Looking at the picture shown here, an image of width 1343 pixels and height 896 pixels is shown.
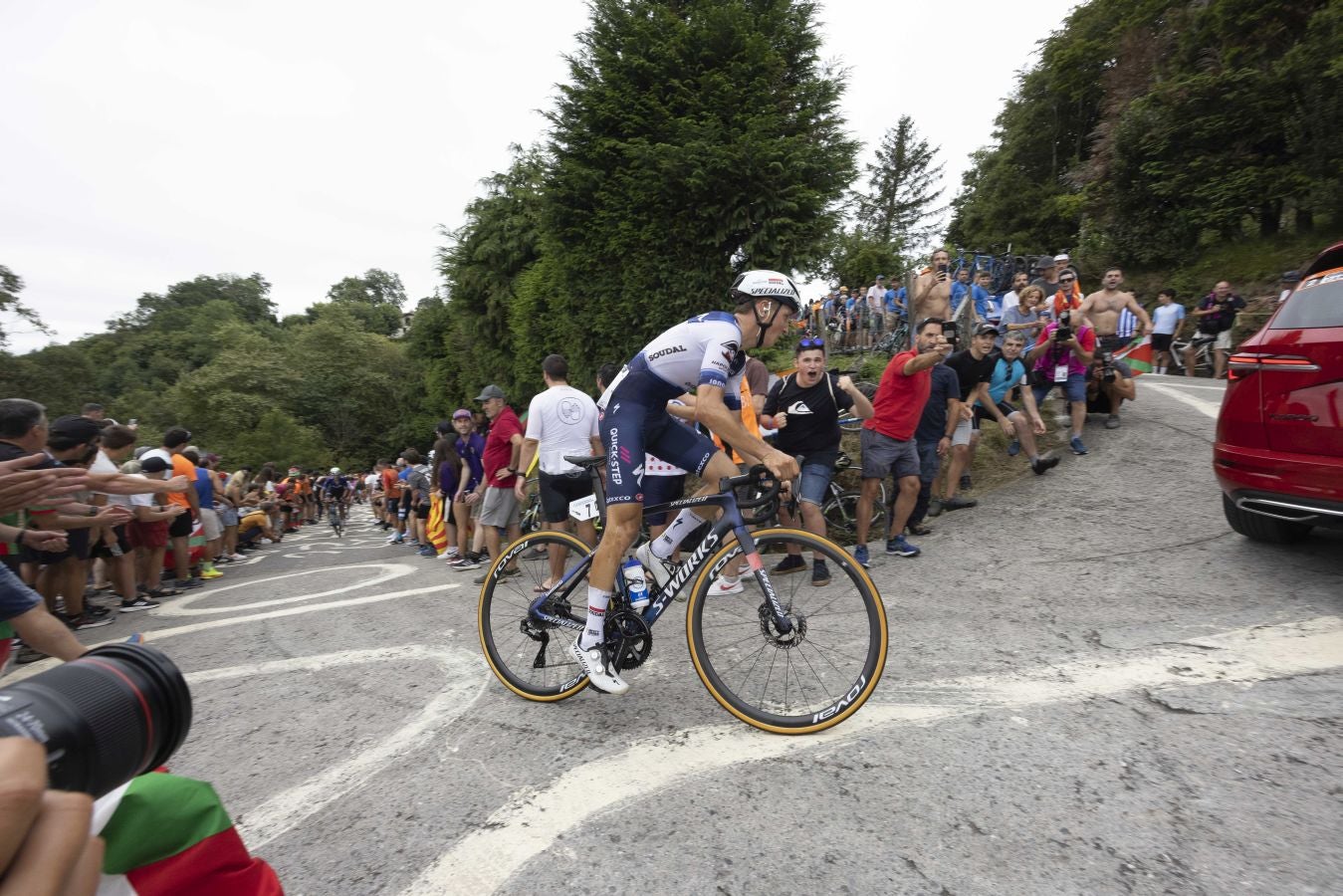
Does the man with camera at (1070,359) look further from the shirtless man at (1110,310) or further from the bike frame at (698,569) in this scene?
the bike frame at (698,569)

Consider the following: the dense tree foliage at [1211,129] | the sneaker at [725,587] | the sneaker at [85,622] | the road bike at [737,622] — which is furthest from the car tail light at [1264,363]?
the dense tree foliage at [1211,129]

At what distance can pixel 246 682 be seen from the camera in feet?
13.3

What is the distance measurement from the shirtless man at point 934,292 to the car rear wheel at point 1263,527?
4579 millimetres

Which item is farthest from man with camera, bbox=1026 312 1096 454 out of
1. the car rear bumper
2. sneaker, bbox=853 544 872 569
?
sneaker, bbox=853 544 872 569

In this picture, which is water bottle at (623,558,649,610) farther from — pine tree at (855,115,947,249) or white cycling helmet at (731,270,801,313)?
pine tree at (855,115,947,249)

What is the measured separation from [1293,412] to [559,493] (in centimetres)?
507

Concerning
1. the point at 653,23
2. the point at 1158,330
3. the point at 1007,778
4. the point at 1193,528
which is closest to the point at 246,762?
the point at 1007,778

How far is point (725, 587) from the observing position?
136 inches

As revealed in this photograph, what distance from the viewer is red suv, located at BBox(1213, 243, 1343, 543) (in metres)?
3.49

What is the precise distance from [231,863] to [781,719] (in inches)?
82.7

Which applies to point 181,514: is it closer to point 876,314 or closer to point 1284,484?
point 1284,484

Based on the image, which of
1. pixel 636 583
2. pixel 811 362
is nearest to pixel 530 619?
pixel 636 583

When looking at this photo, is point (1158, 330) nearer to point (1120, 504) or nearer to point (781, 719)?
point (1120, 504)

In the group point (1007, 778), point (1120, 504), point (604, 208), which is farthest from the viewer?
point (604, 208)
